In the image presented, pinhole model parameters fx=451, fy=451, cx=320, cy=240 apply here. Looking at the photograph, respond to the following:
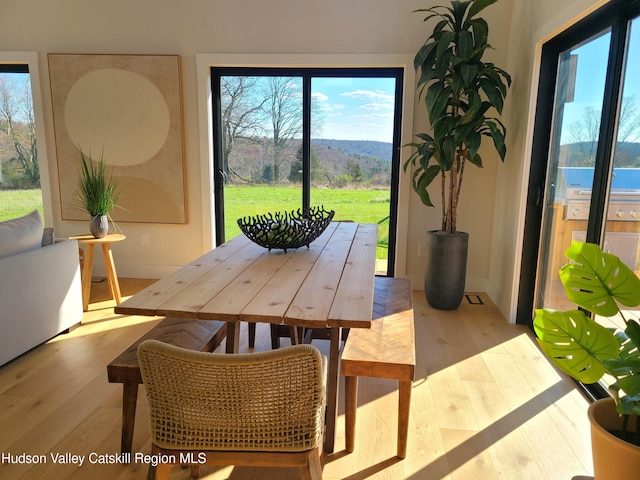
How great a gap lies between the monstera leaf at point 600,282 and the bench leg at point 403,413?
0.69 m

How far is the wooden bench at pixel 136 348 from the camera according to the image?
1671 mm

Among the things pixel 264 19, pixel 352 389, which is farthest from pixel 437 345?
pixel 264 19

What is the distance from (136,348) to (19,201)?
356cm

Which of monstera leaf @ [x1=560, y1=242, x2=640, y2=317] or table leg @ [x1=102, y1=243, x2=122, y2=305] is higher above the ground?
monstera leaf @ [x1=560, y1=242, x2=640, y2=317]

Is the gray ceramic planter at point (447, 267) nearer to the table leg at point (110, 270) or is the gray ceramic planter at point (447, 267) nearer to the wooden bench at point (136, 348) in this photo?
the wooden bench at point (136, 348)

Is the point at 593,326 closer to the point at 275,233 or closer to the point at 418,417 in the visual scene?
the point at 418,417

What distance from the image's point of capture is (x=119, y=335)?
3.07m

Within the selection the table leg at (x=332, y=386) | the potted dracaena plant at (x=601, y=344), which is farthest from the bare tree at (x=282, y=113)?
the potted dracaena plant at (x=601, y=344)

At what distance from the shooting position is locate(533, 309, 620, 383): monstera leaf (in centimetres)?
137

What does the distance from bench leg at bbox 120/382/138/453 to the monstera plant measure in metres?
1.48

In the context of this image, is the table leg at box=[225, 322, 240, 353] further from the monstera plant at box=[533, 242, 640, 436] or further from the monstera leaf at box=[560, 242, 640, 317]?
the monstera leaf at box=[560, 242, 640, 317]

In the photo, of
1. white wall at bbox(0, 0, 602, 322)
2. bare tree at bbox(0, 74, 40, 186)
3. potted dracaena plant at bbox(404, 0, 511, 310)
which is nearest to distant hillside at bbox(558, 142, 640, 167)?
potted dracaena plant at bbox(404, 0, 511, 310)

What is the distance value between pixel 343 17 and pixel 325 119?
2.80ft

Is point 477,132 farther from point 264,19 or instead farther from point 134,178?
point 134,178
